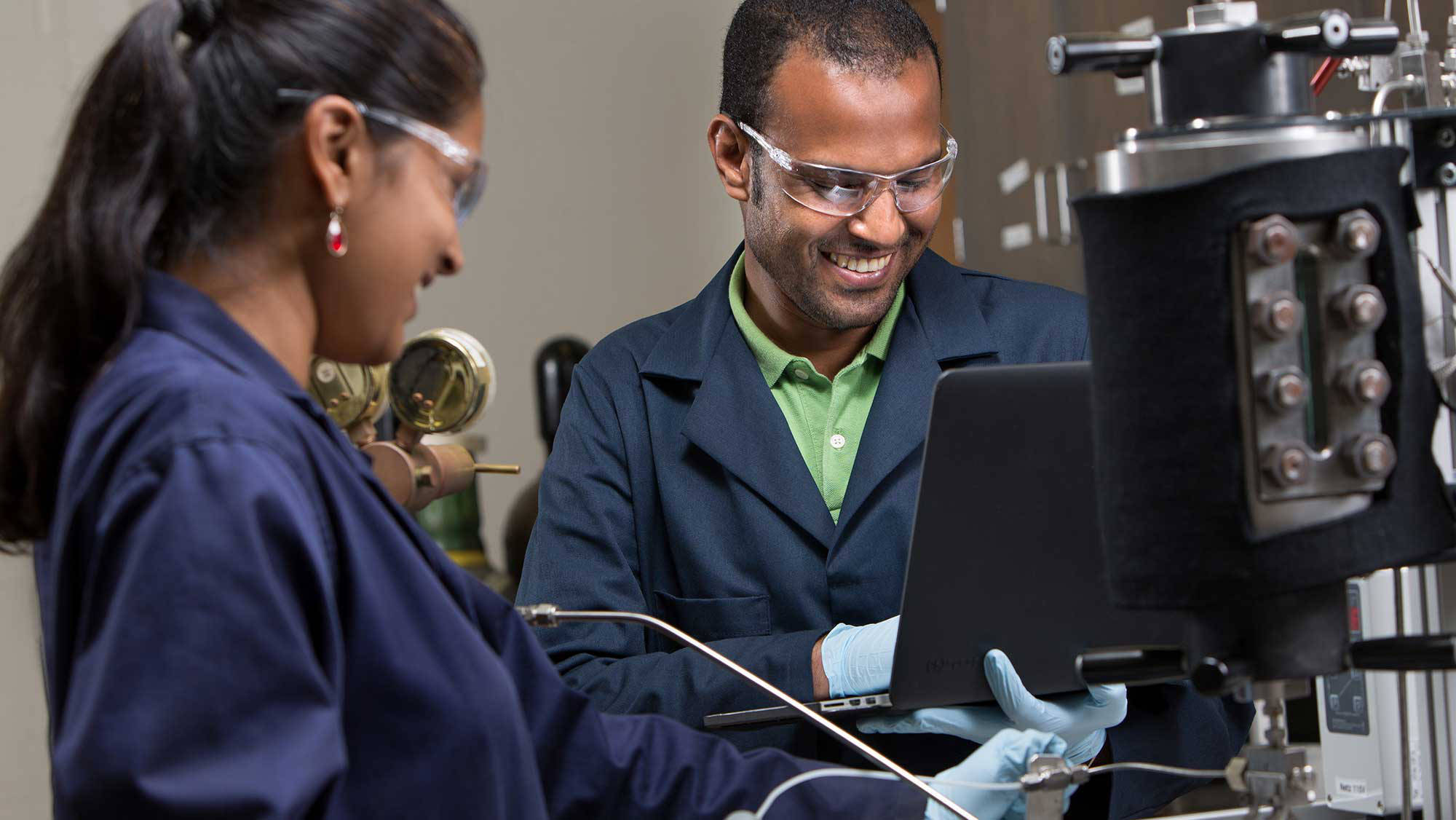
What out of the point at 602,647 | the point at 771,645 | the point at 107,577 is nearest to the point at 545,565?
the point at 602,647

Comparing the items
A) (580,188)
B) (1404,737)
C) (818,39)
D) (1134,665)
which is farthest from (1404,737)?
(580,188)

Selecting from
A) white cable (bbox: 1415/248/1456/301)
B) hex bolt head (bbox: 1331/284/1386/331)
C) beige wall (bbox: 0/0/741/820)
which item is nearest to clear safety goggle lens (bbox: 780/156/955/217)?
white cable (bbox: 1415/248/1456/301)

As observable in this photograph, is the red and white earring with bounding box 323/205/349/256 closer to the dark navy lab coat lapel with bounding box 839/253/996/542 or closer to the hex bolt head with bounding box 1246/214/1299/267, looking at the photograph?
the hex bolt head with bounding box 1246/214/1299/267

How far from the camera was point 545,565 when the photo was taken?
1.67 metres

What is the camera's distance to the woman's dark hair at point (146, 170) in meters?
0.90

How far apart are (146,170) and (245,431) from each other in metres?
0.20

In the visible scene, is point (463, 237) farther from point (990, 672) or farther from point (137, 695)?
point (137, 695)

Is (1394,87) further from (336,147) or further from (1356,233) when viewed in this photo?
(336,147)

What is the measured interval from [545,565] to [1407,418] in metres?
1.06

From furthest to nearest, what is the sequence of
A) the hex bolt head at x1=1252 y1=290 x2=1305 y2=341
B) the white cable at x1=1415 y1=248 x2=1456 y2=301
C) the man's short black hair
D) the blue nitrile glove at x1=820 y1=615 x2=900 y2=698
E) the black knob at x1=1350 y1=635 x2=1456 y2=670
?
the man's short black hair, the blue nitrile glove at x1=820 y1=615 x2=900 y2=698, the white cable at x1=1415 y1=248 x2=1456 y2=301, the black knob at x1=1350 y1=635 x2=1456 y2=670, the hex bolt head at x1=1252 y1=290 x2=1305 y2=341

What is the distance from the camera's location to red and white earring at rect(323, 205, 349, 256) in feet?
3.09

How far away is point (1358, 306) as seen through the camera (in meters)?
0.77

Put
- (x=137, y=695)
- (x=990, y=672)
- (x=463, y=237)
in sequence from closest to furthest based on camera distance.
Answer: (x=137, y=695) < (x=990, y=672) < (x=463, y=237)

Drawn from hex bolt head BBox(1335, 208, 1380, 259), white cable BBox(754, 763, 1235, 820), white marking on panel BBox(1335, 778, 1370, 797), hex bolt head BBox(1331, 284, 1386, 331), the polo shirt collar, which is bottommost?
white marking on panel BBox(1335, 778, 1370, 797)
